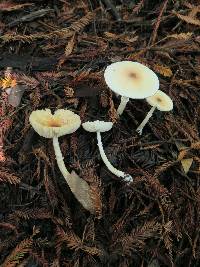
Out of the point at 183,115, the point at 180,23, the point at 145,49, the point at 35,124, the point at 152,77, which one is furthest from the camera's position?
the point at 180,23

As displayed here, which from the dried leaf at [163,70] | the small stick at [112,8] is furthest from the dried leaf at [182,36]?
the small stick at [112,8]

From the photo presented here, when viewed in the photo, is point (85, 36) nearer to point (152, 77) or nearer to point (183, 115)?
point (152, 77)

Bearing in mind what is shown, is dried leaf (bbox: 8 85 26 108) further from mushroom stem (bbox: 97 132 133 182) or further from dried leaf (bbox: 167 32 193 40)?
dried leaf (bbox: 167 32 193 40)

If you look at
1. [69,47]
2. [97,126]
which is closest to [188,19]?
[69,47]

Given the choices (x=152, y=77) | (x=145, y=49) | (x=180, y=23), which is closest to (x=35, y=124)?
(x=152, y=77)

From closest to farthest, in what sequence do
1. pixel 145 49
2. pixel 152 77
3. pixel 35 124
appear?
pixel 35 124, pixel 152 77, pixel 145 49

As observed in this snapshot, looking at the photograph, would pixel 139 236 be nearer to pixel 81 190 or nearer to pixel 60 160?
pixel 81 190

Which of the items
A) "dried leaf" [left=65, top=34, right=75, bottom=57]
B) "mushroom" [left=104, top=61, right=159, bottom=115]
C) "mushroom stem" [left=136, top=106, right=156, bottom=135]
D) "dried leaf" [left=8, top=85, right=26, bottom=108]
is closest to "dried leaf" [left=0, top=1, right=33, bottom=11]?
"dried leaf" [left=65, top=34, right=75, bottom=57]
